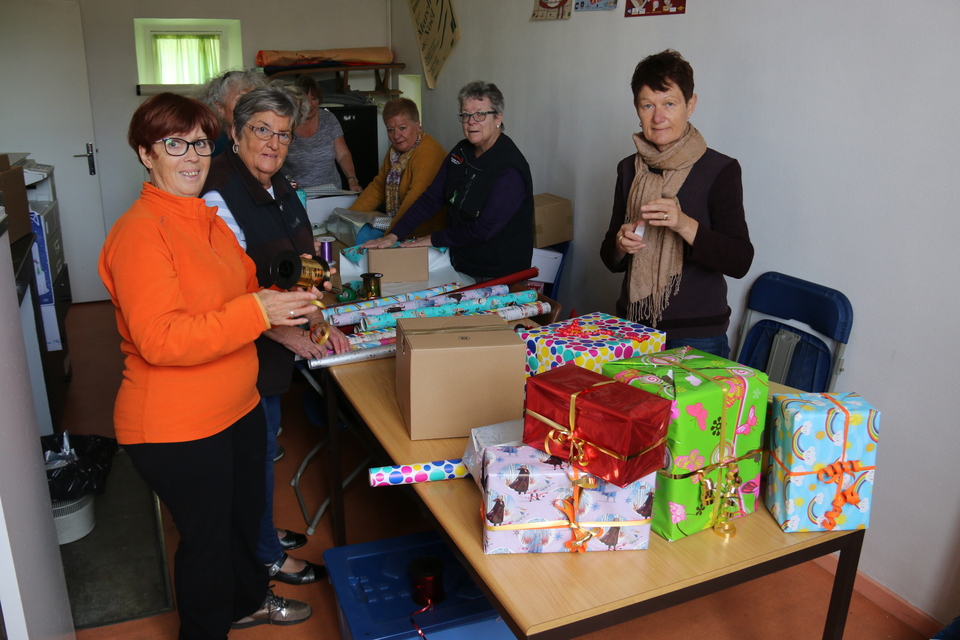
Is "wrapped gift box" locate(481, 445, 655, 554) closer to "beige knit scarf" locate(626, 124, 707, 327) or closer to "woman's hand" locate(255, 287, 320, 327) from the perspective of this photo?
"woman's hand" locate(255, 287, 320, 327)

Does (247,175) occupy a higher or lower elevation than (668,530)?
higher

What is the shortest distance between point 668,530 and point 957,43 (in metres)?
1.60

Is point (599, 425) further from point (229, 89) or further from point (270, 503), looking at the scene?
point (229, 89)

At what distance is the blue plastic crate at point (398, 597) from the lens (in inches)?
66.2

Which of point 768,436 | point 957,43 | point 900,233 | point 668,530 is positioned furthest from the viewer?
point 900,233

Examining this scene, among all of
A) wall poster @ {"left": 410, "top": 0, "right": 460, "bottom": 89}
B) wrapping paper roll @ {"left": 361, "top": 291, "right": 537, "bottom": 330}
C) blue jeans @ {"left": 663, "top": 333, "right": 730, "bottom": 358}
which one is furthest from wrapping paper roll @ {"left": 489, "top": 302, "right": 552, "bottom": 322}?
wall poster @ {"left": 410, "top": 0, "right": 460, "bottom": 89}

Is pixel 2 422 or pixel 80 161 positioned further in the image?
pixel 80 161

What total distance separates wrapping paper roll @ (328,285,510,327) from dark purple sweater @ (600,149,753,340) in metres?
0.52

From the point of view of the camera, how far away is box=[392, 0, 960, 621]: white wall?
2.05 m

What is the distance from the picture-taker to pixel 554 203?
12.0ft

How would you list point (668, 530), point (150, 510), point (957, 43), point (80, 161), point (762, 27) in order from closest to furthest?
point (668, 530), point (957, 43), point (762, 27), point (150, 510), point (80, 161)

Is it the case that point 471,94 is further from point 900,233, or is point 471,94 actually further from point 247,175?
point 900,233

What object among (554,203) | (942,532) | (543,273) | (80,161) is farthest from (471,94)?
(80,161)

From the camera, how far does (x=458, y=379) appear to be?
5.50 feet
